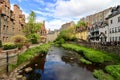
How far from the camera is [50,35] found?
14675cm

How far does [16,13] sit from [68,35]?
44.3 meters

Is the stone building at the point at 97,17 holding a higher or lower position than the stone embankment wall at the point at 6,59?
higher

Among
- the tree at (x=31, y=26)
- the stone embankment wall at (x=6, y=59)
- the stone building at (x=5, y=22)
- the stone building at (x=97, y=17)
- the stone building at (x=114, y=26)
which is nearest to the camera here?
the stone embankment wall at (x=6, y=59)

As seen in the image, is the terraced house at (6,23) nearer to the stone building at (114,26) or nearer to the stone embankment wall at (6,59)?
the stone embankment wall at (6,59)

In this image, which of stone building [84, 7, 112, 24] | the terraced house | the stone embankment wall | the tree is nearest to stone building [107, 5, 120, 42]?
the tree

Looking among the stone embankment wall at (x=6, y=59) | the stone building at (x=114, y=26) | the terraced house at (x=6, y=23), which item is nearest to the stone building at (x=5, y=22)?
the terraced house at (x=6, y=23)

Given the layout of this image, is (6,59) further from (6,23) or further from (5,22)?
(6,23)

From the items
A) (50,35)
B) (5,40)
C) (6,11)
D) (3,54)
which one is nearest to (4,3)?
(6,11)

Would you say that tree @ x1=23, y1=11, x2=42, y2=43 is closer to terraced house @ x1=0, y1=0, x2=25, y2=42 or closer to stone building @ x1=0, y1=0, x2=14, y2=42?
terraced house @ x1=0, y1=0, x2=25, y2=42

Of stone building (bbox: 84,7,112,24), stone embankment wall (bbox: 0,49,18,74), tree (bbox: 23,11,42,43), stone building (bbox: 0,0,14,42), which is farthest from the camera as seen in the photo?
stone building (bbox: 84,7,112,24)

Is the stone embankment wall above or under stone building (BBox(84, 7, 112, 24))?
under

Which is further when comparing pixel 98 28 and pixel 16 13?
pixel 98 28

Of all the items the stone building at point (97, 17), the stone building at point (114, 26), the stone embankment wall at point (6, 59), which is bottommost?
the stone embankment wall at point (6, 59)

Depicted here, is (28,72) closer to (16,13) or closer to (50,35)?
(16,13)
